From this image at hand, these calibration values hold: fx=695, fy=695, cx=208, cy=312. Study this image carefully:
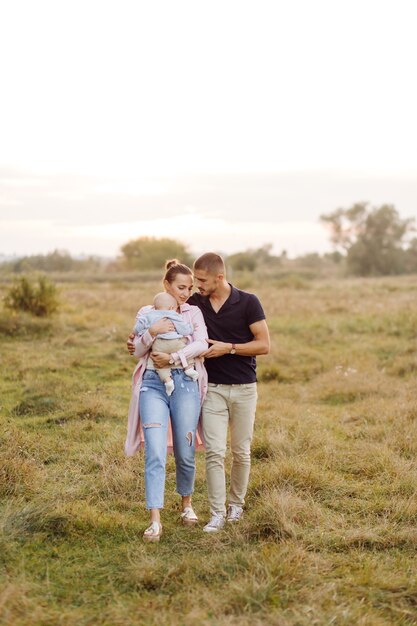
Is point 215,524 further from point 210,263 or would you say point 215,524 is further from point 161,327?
point 210,263

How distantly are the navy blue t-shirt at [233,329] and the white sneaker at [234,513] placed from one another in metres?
1.00

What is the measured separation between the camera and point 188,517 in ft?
17.5

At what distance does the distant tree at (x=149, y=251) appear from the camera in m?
68.8

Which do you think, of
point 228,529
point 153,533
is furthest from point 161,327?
point 228,529

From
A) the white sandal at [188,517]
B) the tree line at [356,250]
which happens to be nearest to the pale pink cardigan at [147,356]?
the white sandal at [188,517]

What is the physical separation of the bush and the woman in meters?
12.1

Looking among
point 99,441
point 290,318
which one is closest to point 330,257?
point 290,318

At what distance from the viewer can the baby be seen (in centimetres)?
504

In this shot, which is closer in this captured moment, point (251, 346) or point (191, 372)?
point (191, 372)

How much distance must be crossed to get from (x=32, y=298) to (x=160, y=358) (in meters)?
12.6

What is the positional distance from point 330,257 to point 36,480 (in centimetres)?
8704

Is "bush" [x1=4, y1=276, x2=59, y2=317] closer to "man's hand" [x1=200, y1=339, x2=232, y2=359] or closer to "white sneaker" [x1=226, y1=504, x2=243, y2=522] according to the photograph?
"white sneaker" [x1=226, y1=504, x2=243, y2=522]

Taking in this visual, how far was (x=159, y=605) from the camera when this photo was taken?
3.97 metres

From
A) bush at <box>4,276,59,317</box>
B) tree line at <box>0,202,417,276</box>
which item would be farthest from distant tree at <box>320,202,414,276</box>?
bush at <box>4,276,59,317</box>
